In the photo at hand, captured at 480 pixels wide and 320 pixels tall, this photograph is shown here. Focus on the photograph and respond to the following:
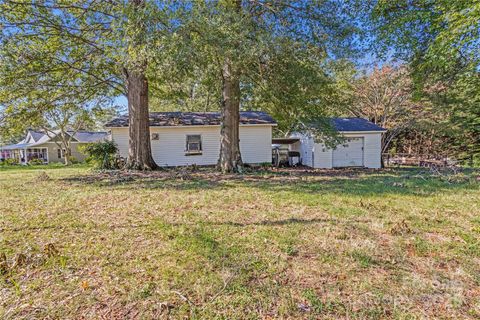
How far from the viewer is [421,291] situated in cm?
228

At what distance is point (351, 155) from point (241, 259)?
12.7 m

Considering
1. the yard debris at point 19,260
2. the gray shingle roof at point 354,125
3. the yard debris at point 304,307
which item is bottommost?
the yard debris at point 304,307

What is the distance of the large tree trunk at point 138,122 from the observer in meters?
10.3

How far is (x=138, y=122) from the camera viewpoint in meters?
10.4

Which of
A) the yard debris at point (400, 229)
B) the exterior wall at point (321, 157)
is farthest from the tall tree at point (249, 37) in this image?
the exterior wall at point (321, 157)

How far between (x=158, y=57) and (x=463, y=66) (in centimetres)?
794

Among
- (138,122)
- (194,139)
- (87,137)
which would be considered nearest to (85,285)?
(138,122)

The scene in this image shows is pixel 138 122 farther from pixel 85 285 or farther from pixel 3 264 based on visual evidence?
pixel 85 285

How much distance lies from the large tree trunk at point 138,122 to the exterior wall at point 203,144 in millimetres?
2846

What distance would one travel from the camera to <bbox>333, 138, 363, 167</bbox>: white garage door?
14039 mm

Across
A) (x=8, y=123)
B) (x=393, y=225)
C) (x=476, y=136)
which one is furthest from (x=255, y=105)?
(x=476, y=136)

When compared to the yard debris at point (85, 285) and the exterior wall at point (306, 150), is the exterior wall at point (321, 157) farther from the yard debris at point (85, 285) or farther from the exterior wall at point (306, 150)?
the yard debris at point (85, 285)

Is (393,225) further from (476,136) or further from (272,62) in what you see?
(476,136)

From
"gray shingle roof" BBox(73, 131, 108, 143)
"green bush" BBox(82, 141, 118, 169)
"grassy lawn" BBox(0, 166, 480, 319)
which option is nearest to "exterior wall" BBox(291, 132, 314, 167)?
"grassy lawn" BBox(0, 166, 480, 319)
